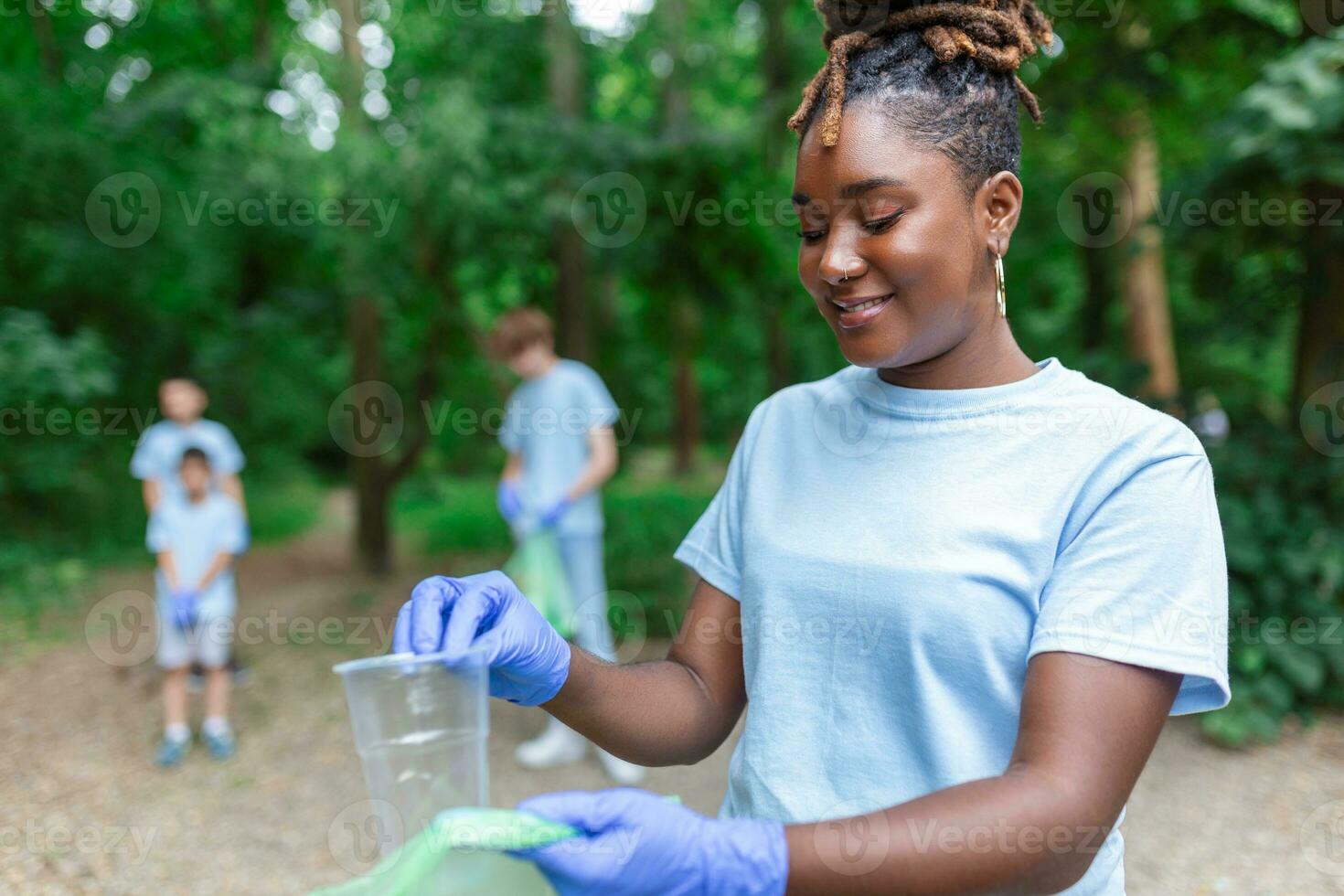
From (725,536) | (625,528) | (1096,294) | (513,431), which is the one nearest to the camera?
(725,536)

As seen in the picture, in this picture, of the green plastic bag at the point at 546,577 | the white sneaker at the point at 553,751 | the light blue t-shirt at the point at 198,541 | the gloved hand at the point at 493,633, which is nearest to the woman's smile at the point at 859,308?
the gloved hand at the point at 493,633

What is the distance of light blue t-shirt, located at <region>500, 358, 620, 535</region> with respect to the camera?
4.29m

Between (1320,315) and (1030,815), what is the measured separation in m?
5.13

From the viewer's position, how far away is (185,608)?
4.57m

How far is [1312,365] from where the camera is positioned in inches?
200

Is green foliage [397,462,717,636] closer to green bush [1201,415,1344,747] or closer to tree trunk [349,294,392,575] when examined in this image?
tree trunk [349,294,392,575]

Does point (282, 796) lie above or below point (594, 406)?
below

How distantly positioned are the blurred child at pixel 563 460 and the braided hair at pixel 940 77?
10.1 feet

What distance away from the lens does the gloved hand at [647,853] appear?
3.07 feet

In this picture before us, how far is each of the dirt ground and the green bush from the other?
160 millimetres

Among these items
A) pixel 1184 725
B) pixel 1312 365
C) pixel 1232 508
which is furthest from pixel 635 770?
pixel 1312 365

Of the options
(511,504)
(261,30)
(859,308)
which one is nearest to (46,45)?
(261,30)

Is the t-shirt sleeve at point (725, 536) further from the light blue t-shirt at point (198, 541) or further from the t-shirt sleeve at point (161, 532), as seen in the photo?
the t-shirt sleeve at point (161, 532)

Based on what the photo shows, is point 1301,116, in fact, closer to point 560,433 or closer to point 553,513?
point 560,433
